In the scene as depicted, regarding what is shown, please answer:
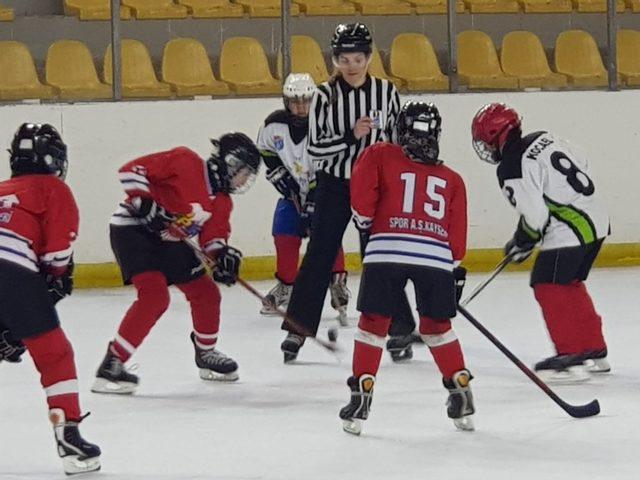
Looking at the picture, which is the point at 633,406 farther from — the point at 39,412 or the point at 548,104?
the point at 548,104

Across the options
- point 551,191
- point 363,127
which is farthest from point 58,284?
point 551,191

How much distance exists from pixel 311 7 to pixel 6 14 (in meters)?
1.71

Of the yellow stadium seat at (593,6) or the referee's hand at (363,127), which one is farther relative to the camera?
the yellow stadium seat at (593,6)

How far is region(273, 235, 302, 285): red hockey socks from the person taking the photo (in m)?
6.66

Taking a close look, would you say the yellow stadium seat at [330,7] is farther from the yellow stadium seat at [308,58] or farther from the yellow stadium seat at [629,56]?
the yellow stadium seat at [629,56]

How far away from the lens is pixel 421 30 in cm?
880

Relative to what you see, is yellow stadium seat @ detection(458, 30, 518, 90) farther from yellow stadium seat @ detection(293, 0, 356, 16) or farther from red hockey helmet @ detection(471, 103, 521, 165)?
red hockey helmet @ detection(471, 103, 521, 165)

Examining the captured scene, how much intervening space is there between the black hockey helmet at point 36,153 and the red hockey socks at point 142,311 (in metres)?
1.12

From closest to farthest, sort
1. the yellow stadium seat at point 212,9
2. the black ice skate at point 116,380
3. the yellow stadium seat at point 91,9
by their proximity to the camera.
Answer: the black ice skate at point 116,380 → the yellow stadium seat at point 91,9 → the yellow stadium seat at point 212,9

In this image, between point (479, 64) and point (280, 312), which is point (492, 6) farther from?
point (280, 312)

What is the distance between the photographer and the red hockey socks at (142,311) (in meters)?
4.94

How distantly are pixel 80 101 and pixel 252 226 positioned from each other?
104cm

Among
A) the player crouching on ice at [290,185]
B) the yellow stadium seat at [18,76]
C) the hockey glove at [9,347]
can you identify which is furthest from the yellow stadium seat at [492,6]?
the hockey glove at [9,347]

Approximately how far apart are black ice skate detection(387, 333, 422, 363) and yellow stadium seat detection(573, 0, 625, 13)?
3.63 meters
